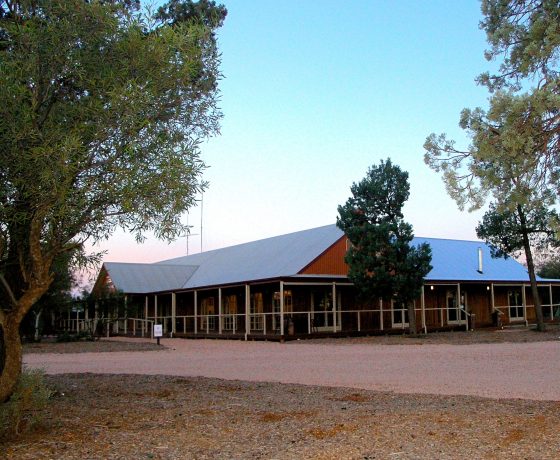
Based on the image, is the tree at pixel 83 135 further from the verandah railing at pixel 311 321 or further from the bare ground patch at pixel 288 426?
the verandah railing at pixel 311 321

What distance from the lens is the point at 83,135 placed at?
21.6 feet

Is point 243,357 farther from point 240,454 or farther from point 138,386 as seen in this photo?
point 240,454

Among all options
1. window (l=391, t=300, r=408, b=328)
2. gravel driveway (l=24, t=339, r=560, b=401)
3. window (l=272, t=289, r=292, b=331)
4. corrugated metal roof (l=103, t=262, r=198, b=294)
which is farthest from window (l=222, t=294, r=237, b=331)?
gravel driveway (l=24, t=339, r=560, b=401)

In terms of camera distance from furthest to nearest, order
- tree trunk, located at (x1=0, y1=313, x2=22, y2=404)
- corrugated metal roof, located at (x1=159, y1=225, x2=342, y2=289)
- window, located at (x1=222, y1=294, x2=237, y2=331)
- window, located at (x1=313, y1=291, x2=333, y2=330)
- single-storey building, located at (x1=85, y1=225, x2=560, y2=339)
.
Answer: window, located at (x1=222, y1=294, x2=237, y2=331)
window, located at (x1=313, y1=291, x2=333, y2=330)
corrugated metal roof, located at (x1=159, y1=225, x2=342, y2=289)
single-storey building, located at (x1=85, y1=225, x2=560, y2=339)
tree trunk, located at (x1=0, y1=313, x2=22, y2=404)

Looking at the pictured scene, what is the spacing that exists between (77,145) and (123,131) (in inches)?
29.1

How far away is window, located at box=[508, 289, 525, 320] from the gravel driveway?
1595cm

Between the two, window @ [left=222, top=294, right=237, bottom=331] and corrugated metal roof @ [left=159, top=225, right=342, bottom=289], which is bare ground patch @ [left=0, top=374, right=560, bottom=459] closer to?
corrugated metal roof @ [left=159, top=225, right=342, bottom=289]

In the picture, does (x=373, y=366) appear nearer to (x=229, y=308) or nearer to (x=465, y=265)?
(x=229, y=308)

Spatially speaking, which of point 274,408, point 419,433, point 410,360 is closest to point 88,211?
point 274,408

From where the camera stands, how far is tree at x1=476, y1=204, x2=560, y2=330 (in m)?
28.0

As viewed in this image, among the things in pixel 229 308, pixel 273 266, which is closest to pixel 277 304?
pixel 273 266

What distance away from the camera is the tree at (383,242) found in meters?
25.7

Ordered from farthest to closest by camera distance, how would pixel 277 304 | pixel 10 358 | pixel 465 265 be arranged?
pixel 465 265, pixel 277 304, pixel 10 358

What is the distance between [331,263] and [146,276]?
15.0m
